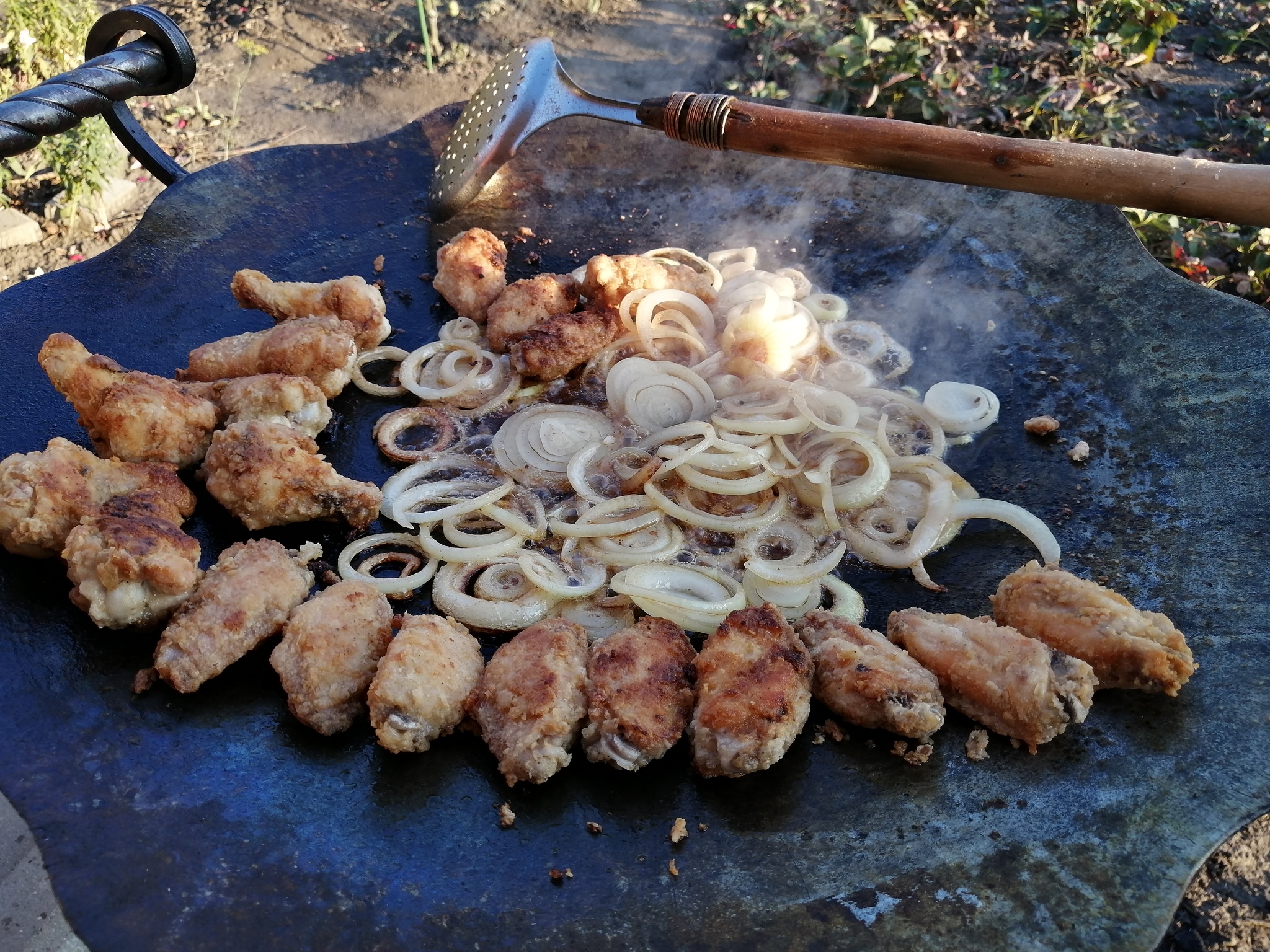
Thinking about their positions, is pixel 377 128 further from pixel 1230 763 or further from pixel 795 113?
pixel 1230 763

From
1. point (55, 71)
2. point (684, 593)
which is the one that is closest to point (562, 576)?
point (684, 593)

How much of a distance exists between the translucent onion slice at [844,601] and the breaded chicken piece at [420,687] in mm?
1326

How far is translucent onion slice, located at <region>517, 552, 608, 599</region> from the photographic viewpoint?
11.5 ft

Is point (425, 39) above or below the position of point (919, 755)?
above

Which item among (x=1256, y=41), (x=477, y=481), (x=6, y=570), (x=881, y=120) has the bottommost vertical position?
(x=1256, y=41)

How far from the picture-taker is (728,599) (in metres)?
3.44

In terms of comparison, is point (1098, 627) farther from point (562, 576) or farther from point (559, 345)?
point (559, 345)

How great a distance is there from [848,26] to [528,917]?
10.2 meters

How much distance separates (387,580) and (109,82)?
8.24 feet

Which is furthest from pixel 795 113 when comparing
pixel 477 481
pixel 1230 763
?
pixel 1230 763

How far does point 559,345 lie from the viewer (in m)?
4.36

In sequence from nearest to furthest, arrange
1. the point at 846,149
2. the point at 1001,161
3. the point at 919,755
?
the point at 919,755, the point at 1001,161, the point at 846,149

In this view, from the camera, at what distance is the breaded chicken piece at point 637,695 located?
2.92 m

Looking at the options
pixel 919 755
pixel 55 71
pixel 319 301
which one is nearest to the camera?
pixel 919 755
